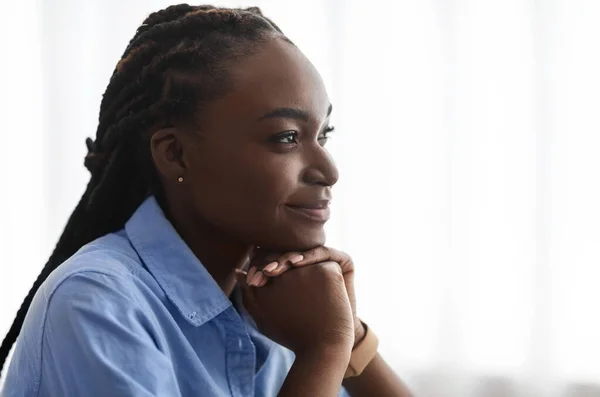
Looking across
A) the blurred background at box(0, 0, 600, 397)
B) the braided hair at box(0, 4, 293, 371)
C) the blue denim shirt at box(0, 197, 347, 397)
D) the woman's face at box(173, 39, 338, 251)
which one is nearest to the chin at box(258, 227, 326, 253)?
the woman's face at box(173, 39, 338, 251)

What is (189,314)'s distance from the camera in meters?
1.04

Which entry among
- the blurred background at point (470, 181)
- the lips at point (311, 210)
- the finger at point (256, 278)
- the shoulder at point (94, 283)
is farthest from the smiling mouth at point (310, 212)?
the blurred background at point (470, 181)

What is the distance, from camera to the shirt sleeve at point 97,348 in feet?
2.81

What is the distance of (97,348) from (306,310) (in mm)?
322

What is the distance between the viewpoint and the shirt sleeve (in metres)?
0.85

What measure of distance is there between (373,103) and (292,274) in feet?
3.16

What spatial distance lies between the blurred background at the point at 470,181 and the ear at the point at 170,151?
945 millimetres

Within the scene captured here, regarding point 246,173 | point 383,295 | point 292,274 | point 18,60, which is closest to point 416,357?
point 383,295

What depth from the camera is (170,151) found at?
110 centimetres

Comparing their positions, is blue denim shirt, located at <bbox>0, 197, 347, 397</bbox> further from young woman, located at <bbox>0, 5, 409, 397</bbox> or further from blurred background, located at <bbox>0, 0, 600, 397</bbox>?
blurred background, located at <bbox>0, 0, 600, 397</bbox>

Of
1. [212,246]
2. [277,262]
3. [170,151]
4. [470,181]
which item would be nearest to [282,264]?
[277,262]

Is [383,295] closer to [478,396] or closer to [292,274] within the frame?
[478,396]

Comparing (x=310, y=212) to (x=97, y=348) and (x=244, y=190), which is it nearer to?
(x=244, y=190)

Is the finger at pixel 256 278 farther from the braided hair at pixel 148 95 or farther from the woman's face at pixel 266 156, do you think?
the braided hair at pixel 148 95
